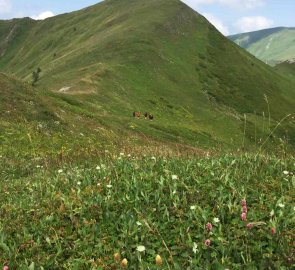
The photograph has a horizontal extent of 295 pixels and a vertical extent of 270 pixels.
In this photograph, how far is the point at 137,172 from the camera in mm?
10000

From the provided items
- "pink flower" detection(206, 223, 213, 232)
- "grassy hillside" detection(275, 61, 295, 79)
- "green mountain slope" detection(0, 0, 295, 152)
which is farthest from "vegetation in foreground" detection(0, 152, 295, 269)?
"grassy hillside" detection(275, 61, 295, 79)

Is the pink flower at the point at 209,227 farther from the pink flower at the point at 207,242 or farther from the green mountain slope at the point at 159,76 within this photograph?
the green mountain slope at the point at 159,76

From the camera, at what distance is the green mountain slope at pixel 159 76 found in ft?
194

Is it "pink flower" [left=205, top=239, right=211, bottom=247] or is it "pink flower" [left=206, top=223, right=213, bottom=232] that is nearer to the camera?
"pink flower" [left=205, top=239, right=211, bottom=247]

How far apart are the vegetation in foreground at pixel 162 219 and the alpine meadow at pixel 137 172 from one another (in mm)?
28

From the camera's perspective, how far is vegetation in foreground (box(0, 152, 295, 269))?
673 cm

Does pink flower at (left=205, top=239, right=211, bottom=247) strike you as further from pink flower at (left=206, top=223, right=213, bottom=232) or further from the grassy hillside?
the grassy hillside

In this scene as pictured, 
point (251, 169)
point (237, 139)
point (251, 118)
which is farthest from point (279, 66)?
point (251, 169)

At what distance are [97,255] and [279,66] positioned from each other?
201m

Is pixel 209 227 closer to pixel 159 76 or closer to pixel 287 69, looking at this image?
pixel 159 76

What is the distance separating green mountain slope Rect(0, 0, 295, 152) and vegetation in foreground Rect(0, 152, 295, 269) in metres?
28.9

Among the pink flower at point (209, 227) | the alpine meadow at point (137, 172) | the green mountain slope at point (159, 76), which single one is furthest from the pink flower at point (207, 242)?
the green mountain slope at point (159, 76)

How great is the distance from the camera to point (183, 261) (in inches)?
267

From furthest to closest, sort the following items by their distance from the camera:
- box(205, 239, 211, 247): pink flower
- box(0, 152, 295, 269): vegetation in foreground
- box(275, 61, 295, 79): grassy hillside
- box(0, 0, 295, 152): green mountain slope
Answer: box(275, 61, 295, 79): grassy hillside, box(0, 0, 295, 152): green mountain slope, box(0, 152, 295, 269): vegetation in foreground, box(205, 239, 211, 247): pink flower
